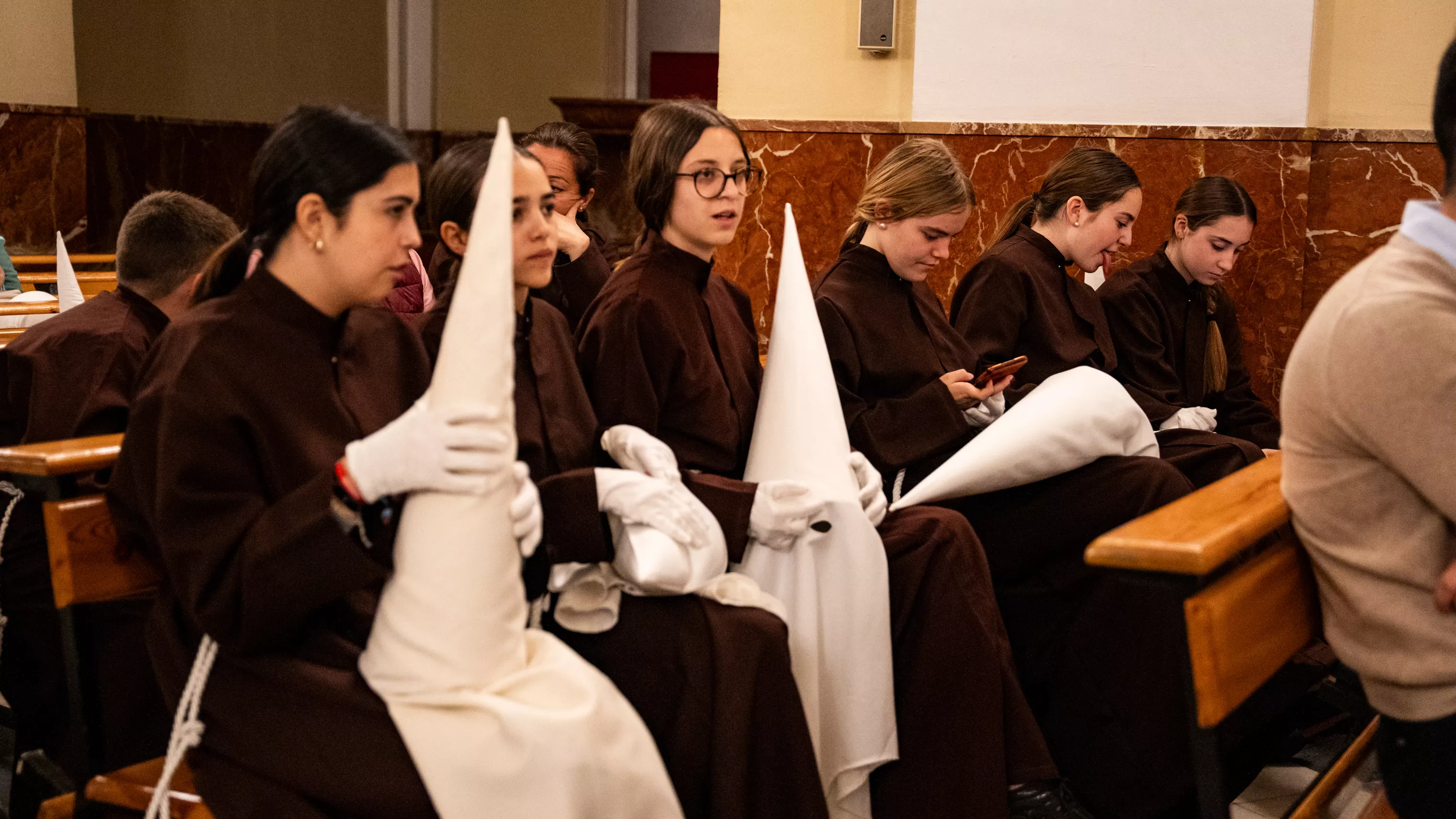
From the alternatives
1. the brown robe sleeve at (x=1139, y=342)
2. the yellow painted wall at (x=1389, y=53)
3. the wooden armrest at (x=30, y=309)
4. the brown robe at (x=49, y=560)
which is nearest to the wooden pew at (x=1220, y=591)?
the brown robe at (x=49, y=560)

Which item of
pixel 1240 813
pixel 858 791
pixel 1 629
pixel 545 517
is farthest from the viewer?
pixel 1240 813

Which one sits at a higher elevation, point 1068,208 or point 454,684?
point 1068,208

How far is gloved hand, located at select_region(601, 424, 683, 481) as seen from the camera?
2.49 meters

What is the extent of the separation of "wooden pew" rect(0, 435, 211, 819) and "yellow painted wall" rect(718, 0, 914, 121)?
12.1 feet

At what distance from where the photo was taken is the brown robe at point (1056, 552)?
10.1ft

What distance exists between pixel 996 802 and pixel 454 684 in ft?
4.54

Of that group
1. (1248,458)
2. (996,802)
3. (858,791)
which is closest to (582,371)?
(858,791)

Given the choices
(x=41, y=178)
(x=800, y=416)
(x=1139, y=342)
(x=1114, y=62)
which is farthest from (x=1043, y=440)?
(x=41, y=178)

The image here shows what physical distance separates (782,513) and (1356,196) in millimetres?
3421

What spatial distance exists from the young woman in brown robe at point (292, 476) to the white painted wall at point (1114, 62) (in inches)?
143

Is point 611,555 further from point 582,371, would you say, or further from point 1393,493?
point 1393,493

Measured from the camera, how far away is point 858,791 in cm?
268

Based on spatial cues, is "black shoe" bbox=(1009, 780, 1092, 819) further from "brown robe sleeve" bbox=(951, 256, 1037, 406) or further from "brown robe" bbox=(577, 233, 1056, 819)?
"brown robe sleeve" bbox=(951, 256, 1037, 406)

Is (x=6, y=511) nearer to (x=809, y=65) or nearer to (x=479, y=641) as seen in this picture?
(x=479, y=641)
